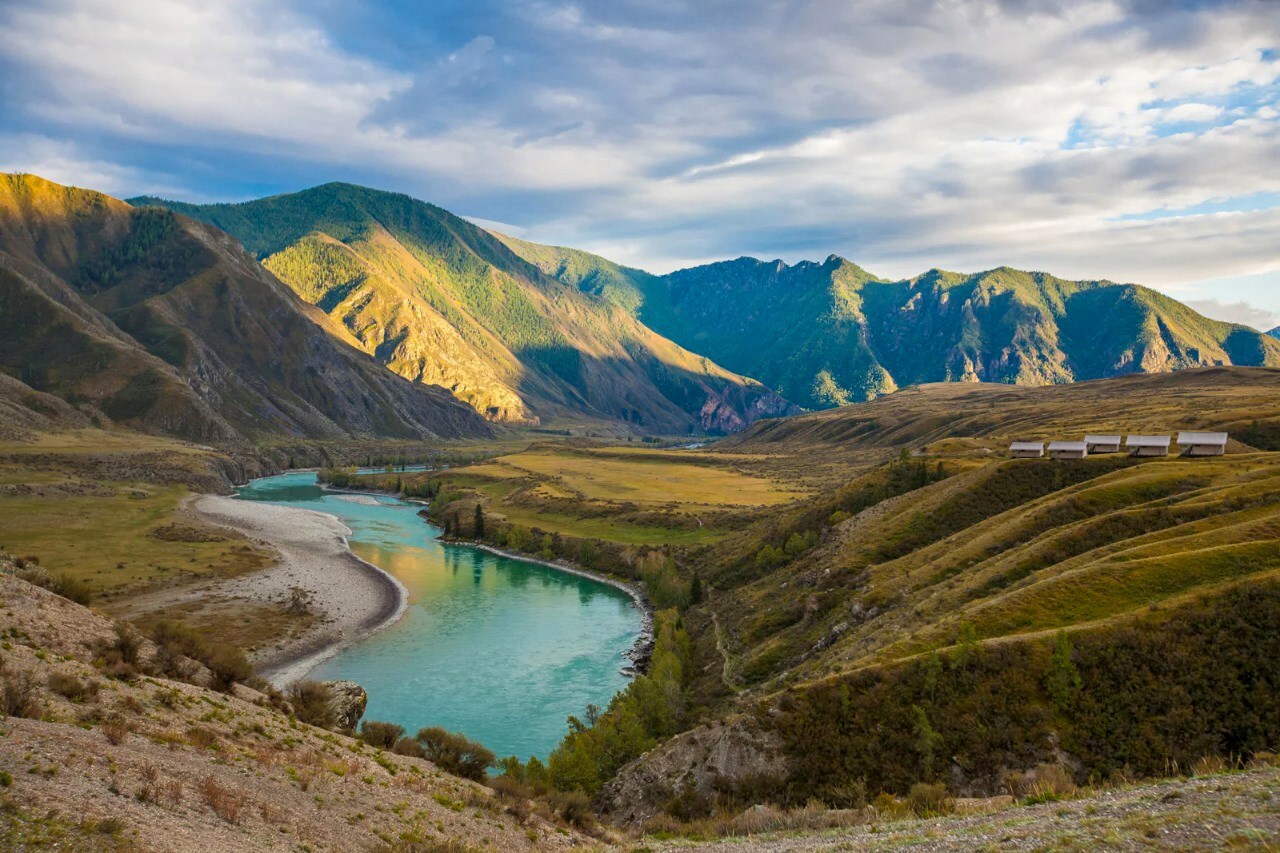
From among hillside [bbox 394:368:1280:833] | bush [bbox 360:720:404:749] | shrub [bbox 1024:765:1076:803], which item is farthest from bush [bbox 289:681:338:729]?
shrub [bbox 1024:765:1076:803]

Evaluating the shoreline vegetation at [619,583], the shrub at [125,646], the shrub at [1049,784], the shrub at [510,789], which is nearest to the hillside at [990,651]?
the shrub at [1049,784]

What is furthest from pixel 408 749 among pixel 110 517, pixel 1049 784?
pixel 110 517

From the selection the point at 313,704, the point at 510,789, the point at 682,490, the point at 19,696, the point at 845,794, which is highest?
the point at 19,696

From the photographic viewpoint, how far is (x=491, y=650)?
246 feet

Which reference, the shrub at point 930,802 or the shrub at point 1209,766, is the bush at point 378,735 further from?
the shrub at point 1209,766

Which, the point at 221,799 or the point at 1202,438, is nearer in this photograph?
the point at 221,799

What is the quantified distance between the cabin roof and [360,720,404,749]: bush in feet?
255

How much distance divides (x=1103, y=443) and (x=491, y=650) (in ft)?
227

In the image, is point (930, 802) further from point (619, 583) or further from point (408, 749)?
point (619, 583)

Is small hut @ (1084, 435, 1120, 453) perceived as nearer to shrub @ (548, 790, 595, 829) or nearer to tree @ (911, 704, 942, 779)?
tree @ (911, 704, 942, 779)

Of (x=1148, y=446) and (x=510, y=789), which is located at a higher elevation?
(x=1148, y=446)

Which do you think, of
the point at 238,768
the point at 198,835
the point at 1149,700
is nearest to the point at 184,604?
the point at 238,768

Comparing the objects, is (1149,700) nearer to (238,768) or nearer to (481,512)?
(238,768)

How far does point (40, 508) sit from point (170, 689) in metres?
116
